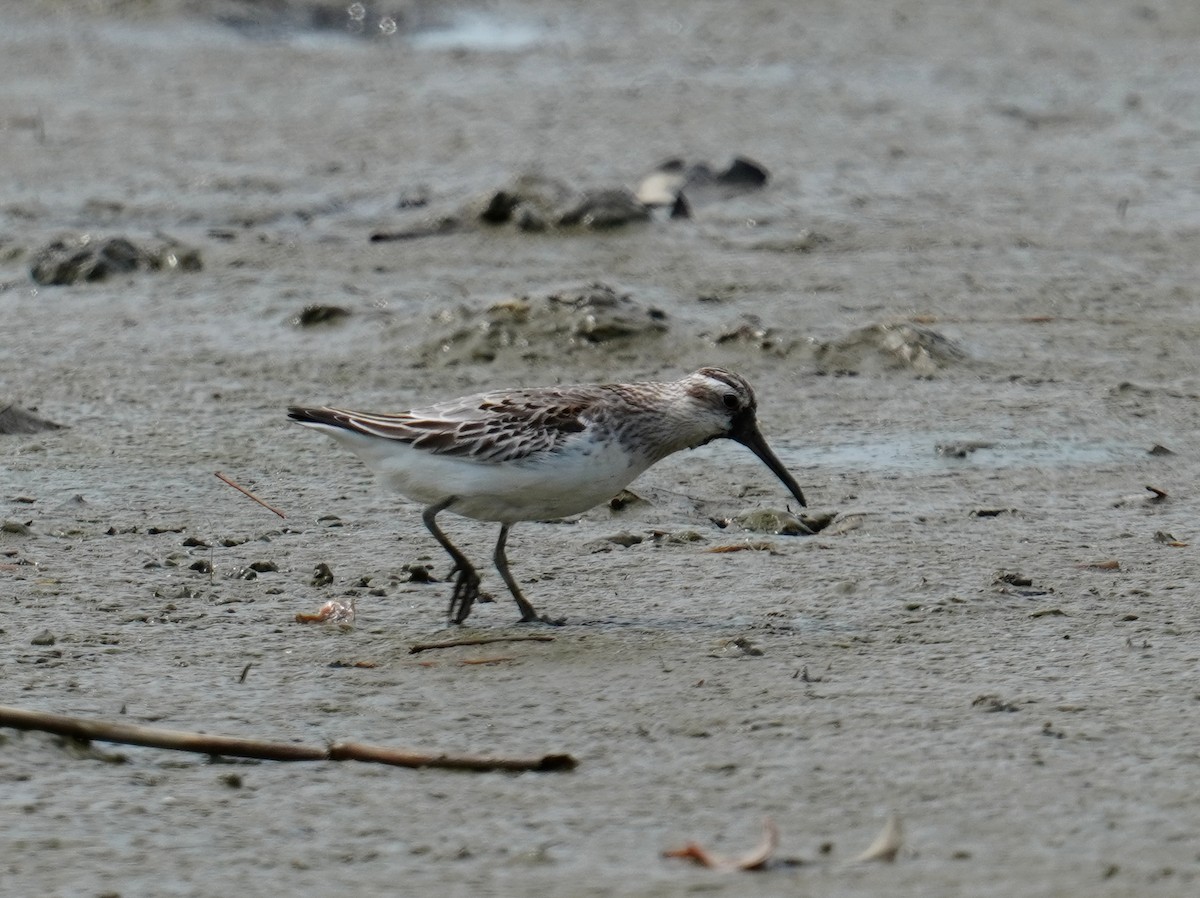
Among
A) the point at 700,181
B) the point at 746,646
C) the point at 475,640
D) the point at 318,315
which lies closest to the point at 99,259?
the point at 318,315

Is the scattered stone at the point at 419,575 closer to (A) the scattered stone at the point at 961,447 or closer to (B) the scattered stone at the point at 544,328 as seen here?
(A) the scattered stone at the point at 961,447

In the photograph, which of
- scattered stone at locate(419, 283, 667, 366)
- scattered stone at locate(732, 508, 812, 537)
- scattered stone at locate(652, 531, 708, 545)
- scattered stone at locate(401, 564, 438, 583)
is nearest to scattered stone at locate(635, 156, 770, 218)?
scattered stone at locate(419, 283, 667, 366)

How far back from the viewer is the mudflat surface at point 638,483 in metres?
4.74

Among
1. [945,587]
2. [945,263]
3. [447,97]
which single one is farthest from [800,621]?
[447,97]

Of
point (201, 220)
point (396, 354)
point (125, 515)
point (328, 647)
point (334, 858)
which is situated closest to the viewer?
point (334, 858)

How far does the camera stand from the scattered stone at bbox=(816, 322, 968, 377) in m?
9.51

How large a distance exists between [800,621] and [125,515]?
271 cm

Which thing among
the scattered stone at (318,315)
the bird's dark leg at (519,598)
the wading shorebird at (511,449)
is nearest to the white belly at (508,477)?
the wading shorebird at (511,449)

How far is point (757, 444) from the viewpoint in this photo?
7.17 m

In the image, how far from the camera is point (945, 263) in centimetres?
1140

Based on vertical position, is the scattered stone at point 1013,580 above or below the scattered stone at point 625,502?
above

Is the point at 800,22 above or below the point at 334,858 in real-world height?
above

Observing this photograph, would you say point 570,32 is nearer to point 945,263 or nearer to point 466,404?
point 945,263

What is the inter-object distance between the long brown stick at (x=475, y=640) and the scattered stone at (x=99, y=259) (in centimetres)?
563
